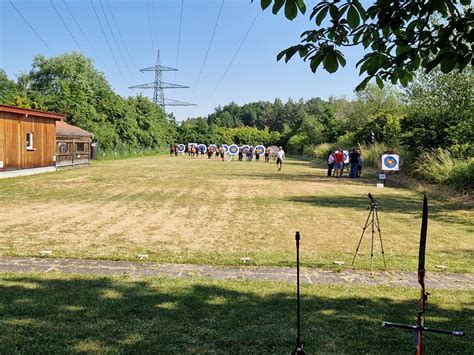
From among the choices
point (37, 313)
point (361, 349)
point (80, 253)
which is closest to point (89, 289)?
point (37, 313)

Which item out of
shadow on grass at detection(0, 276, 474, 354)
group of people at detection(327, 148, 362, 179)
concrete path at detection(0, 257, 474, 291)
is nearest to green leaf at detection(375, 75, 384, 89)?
shadow on grass at detection(0, 276, 474, 354)

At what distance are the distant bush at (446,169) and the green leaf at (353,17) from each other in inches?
608

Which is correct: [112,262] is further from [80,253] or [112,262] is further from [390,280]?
[390,280]

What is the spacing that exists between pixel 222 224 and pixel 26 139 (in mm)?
17247

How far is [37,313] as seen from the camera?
4.68 m

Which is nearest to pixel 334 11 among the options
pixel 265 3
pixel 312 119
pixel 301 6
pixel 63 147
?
pixel 301 6

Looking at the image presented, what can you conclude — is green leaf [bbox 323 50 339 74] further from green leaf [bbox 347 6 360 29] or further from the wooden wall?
the wooden wall

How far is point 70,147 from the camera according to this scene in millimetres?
31250

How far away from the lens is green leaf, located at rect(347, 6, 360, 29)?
313 centimetres

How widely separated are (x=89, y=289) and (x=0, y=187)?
46.1ft

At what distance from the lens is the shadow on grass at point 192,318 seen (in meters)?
4.06

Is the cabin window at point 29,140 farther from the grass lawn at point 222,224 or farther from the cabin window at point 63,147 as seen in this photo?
the grass lawn at point 222,224

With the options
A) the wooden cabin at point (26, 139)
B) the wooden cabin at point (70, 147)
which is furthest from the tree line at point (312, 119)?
the wooden cabin at point (26, 139)

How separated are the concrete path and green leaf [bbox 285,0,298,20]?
4.04 meters
